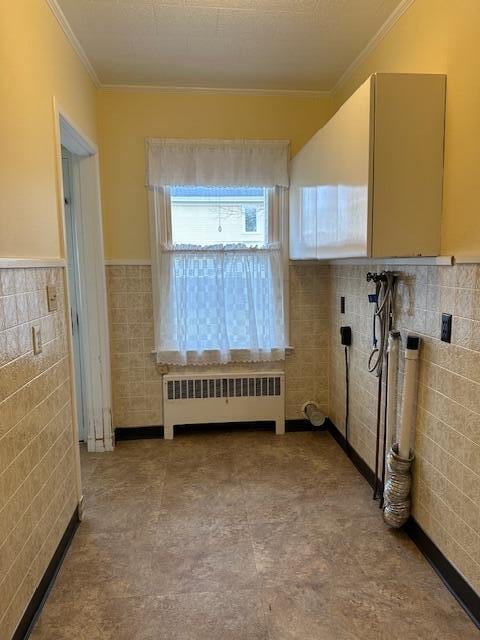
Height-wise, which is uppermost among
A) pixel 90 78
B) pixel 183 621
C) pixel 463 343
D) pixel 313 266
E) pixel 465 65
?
pixel 90 78

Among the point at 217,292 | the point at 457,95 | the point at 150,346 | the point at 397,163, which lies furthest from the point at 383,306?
the point at 150,346

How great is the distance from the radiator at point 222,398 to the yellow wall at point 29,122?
5.07 ft

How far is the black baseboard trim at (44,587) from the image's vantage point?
1.55 m

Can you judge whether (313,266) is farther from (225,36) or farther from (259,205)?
(225,36)

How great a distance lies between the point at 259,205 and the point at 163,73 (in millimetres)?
1087

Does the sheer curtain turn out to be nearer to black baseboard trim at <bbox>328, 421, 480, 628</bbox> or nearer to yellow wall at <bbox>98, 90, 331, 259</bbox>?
yellow wall at <bbox>98, 90, 331, 259</bbox>

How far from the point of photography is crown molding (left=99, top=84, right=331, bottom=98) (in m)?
2.97

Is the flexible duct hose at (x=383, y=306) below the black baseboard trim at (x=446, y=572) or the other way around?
the other way around

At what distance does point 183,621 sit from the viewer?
5.34ft

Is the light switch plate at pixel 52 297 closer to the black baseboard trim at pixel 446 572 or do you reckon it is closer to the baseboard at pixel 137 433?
the baseboard at pixel 137 433

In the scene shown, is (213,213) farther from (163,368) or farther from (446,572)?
(446,572)

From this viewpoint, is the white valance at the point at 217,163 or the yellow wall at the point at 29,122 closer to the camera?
the yellow wall at the point at 29,122

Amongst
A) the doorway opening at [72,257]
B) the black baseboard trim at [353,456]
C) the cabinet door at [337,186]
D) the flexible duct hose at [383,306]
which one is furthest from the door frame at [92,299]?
the flexible duct hose at [383,306]

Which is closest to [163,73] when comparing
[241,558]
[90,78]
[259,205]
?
[90,78]
